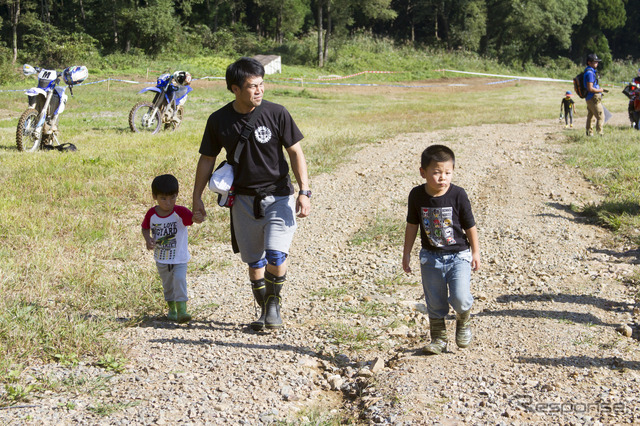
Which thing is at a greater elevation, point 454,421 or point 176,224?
point 176,224

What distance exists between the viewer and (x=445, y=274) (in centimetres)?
415

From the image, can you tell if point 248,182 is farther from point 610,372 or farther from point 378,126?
point 378,126

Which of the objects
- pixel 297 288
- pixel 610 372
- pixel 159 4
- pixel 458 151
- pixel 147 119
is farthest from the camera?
pixel 159 4

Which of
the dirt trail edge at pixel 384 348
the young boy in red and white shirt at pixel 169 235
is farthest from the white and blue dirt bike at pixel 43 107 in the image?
the young boy in red and white shirt at pixel 169 235

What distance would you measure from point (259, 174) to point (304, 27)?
5801 centimetres

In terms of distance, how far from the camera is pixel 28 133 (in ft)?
37.1

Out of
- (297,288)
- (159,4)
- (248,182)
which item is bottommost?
(297,288)

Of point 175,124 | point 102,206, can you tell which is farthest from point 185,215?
point 175,124

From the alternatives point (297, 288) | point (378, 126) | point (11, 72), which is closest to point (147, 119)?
point (378, 126)

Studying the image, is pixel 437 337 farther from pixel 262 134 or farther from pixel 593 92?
pixel 593 92

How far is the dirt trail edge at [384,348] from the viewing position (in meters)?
3.51

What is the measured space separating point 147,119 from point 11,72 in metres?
18.8

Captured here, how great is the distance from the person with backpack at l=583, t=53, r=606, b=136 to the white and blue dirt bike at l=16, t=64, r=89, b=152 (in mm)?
10249

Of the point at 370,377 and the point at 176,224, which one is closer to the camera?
the point at 370,377
